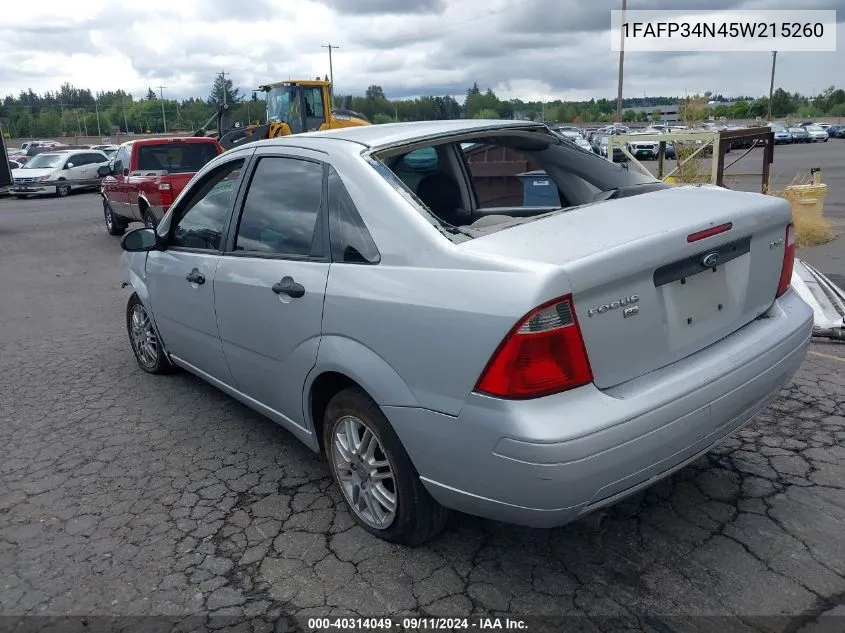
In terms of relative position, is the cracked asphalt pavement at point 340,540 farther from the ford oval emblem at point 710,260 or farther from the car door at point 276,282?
the ford oval emblem at point 710,260

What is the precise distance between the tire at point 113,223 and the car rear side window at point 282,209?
1159 cm

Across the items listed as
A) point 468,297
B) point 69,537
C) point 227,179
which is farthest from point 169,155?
point 468,297

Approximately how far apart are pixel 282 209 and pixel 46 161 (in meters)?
25.4

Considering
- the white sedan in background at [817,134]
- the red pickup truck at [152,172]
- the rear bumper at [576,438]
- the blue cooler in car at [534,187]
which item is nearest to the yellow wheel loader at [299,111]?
the red pickup truck at [152,172]

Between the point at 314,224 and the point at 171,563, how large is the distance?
60.8 inches

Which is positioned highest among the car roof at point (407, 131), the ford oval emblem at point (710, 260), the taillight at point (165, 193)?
the car roof at point (407, 131)

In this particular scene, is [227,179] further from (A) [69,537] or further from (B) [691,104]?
(B) [691,104]

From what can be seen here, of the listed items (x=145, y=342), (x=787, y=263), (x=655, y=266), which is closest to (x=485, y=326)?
(x=655, y=266)

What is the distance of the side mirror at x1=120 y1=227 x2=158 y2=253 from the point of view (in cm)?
434

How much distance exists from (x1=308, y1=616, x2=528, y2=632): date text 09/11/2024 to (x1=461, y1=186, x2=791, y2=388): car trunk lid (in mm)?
929

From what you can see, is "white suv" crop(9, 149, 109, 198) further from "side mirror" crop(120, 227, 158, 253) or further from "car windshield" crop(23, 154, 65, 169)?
"side mirror" crop(120, 227, 158, 253)

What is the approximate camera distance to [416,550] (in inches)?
116

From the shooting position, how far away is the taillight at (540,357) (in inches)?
88.0

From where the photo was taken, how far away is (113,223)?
46.1 ft
